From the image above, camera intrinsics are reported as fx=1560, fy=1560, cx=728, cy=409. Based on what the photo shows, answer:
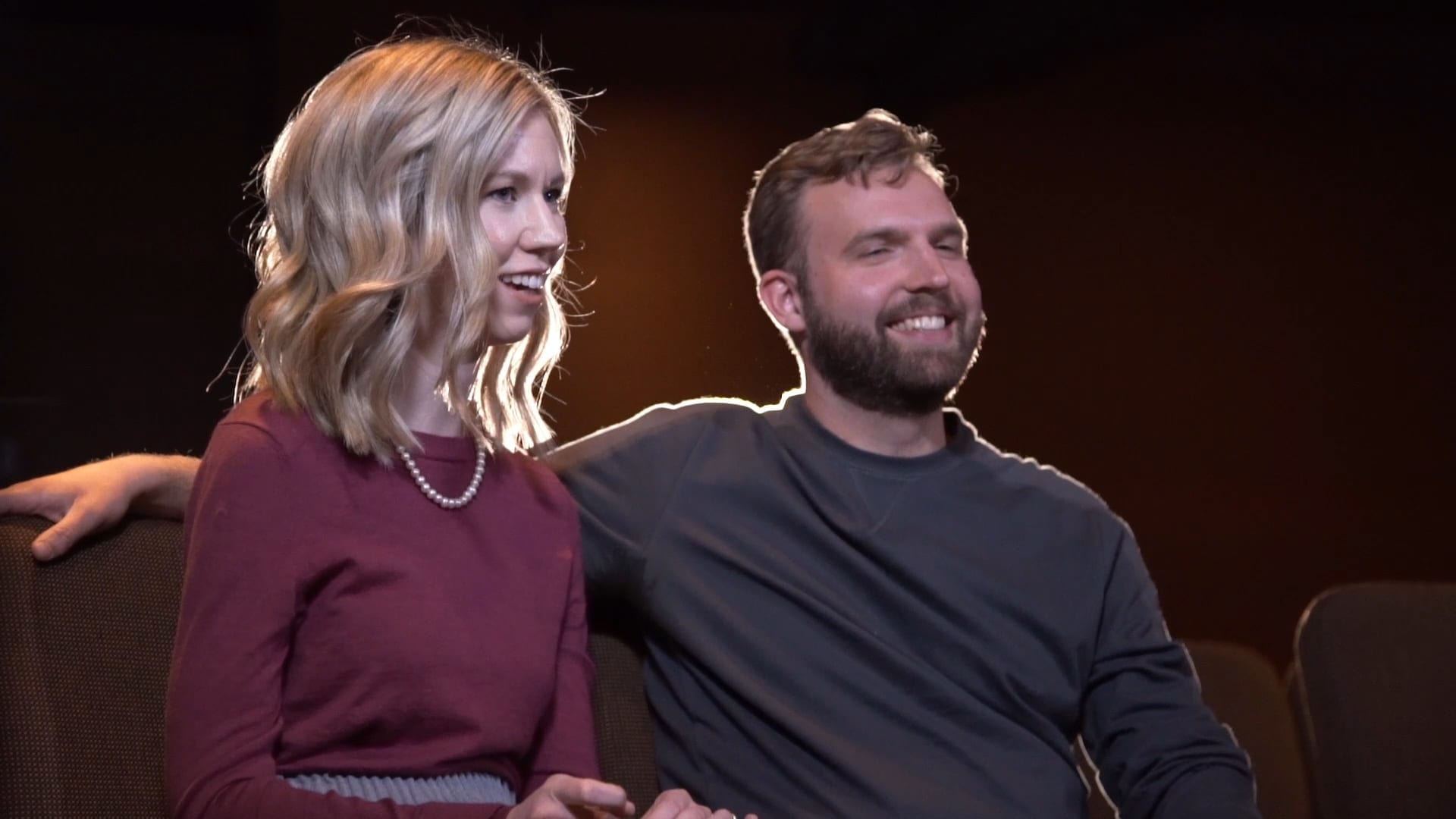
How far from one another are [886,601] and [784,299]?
480 mm

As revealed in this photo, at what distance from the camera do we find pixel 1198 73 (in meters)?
3.33

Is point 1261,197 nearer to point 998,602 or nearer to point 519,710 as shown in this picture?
point 998,602

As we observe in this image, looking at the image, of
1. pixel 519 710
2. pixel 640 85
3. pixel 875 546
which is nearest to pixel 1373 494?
pixel 640 85

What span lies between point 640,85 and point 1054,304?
1067 mm

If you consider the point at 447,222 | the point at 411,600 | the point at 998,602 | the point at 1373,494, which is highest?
the point at 447,222

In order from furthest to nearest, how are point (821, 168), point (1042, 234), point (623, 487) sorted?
point (1042, 234) → point (821, 168) → point (623, 487)

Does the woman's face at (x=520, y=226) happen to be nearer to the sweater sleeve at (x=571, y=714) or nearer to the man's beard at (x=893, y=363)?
the sweater sleeve at (x=571, y=714)

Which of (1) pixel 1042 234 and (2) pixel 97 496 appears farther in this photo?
(1) pixel 1042 234

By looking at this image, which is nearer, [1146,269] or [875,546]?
[875,546]

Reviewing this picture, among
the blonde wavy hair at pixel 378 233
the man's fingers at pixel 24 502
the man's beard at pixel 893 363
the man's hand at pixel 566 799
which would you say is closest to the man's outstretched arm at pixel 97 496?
the man's fingers at pixel 24 502

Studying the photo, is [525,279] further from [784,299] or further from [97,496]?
[784,299]

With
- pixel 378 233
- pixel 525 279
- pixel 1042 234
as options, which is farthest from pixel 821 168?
pixel 1042 234

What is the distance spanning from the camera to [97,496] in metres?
1.41

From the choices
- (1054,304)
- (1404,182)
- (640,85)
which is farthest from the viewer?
(1404,182)
